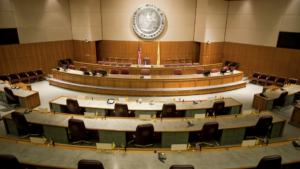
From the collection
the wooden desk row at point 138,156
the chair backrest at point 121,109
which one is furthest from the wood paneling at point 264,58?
the chair backrest at point 121,109

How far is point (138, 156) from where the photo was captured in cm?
369

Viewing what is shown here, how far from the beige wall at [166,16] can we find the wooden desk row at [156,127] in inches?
355

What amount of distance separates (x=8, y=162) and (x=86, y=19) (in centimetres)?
1131

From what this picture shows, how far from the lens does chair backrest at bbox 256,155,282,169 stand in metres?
3.27

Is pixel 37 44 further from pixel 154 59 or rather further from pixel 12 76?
pixel 154 59

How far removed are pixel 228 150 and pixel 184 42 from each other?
10.6 m

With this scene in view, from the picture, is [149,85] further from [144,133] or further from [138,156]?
[138,156]

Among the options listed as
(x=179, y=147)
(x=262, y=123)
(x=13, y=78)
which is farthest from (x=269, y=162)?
(x=13, y=78)

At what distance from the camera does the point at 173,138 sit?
4.87 metres

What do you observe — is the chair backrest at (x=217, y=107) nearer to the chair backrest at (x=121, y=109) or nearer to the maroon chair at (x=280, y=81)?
the chair backrest at (x=121, y=109)

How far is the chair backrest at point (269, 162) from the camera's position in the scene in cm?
327

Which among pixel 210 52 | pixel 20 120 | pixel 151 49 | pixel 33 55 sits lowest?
pixel 20 120

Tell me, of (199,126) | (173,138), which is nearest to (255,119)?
(199,126)

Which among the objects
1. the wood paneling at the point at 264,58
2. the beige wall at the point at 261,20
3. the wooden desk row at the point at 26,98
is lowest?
the wooden desk row at the point at 26,98
